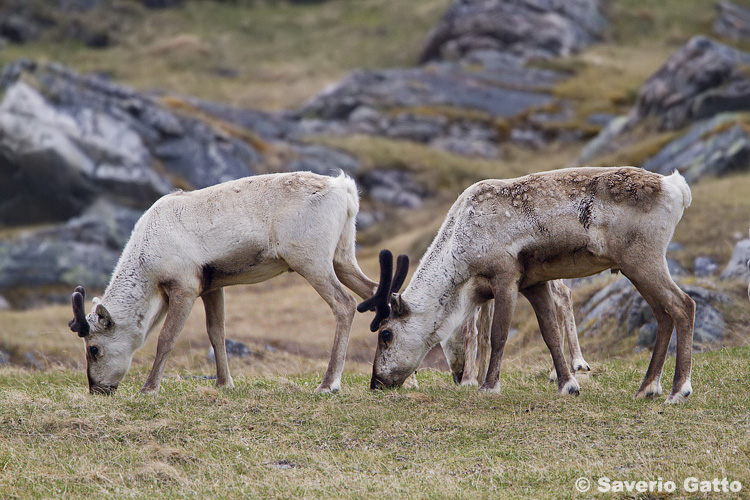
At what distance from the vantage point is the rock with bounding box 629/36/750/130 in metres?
35.3

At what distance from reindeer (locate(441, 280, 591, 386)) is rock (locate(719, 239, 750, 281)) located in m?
6.04

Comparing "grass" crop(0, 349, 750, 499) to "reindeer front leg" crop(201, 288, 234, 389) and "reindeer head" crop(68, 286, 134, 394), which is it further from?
"reindeer front leg" crop(201, 288, 234, 389)

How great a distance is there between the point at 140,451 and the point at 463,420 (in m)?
3.58

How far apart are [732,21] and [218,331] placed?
6547cm

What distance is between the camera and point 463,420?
30.5 ft

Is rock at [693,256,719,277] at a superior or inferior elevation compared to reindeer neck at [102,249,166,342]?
inferior

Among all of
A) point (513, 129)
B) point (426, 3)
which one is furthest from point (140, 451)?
point (426, 3)

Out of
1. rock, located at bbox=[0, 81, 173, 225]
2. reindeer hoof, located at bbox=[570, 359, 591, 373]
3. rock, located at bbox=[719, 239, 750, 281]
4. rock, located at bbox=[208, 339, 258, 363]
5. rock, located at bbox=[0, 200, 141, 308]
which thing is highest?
reindeer hoof, located at bbox=[570, 359, 591, 373]

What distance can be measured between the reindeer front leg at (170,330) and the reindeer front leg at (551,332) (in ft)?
15.1

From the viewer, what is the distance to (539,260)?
33.9 feet

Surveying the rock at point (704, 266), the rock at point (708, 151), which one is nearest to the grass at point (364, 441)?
the rock at point (704, 266)

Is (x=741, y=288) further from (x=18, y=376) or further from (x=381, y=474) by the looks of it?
(x=18, y=376)

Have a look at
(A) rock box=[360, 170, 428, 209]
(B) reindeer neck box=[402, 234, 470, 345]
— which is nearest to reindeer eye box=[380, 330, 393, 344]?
(B) reindeer neck box=[402, 234, 470, 345]

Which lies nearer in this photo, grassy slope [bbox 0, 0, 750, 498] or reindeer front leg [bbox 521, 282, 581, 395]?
grassy slope [bbox 0, 0, 750, 498]
